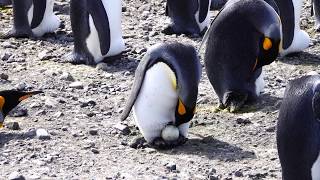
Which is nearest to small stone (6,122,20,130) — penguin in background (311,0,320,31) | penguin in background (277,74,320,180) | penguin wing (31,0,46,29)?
penguin in background (277,74,320,180)

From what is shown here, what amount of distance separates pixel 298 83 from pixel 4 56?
13.4 ft

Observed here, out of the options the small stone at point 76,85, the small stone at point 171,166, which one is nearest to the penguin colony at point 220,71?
the small stone at point 171,166

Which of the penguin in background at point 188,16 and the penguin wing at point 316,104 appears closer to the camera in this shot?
the penguin wing at point 316,104

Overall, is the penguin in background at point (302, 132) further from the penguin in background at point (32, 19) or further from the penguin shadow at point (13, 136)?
the penguin in background at point (32, 19)

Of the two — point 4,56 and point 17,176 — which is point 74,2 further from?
point 17,176

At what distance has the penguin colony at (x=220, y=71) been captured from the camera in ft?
15.3

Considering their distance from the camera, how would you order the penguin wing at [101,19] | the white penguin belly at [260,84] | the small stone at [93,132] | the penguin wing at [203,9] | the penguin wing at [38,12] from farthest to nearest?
the penguin wing at [38,12]
the penguin wing at [203,9]
the penguin wing at [101,19]
the white penguin belly at [260,84]
the small stone at [93,132]

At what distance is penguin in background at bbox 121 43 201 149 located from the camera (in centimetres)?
591

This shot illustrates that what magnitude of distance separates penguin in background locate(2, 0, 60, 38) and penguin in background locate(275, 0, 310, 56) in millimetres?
2298

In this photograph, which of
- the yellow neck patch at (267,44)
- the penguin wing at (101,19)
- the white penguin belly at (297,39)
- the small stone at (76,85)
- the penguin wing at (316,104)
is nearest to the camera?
the penguin wing at (316,104)

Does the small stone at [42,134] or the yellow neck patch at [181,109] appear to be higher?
the yellow neck patch at [181,109]

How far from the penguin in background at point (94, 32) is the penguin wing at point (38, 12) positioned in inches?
38.6

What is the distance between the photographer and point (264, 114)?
22.0 ft

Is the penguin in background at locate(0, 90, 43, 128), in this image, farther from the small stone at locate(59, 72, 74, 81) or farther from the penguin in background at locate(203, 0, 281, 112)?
the penguin in background at locate(203, 0, 281, 112)
